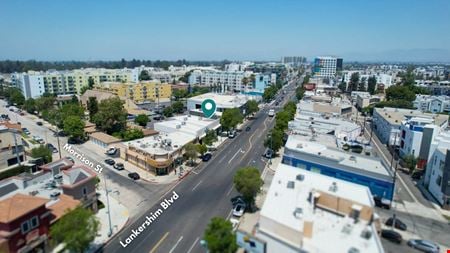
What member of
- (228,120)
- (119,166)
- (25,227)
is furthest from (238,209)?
(228,120)

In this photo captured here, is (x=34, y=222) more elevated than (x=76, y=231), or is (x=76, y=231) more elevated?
(x=76, y=231)

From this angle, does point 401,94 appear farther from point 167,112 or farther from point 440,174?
point 167,112

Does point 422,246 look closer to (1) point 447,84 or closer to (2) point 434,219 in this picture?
(2) point 434,219

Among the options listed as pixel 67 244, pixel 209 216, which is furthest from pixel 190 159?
pixel 67 244

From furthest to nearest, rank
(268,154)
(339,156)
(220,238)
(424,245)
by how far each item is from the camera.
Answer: (268,154) < (339,156) < (424,245) < (220,238)

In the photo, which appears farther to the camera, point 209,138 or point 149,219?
point 209,138

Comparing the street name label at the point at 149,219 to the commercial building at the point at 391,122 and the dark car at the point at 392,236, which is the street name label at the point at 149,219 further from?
the commercial building at the point at 391,122

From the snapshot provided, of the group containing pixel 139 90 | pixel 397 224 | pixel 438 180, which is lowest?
pixel 397 224
